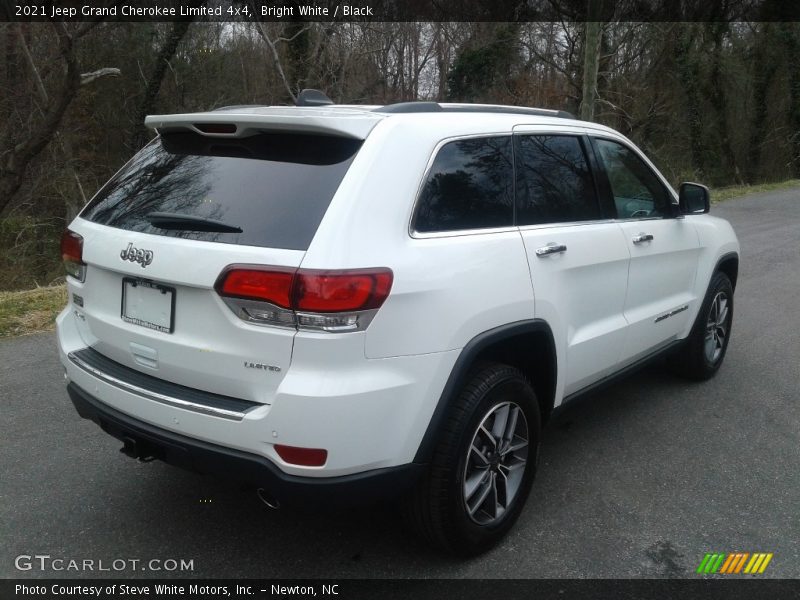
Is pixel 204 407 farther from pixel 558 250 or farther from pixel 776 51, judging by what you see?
pixel 776 51

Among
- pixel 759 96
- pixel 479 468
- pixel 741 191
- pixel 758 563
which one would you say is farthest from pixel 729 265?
pixel 759 96

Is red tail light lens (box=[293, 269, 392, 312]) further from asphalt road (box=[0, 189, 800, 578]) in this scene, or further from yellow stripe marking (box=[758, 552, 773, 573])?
yellow stripe marking (box=[758, 552, 773, 573])

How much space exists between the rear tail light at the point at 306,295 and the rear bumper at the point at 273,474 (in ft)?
1.65

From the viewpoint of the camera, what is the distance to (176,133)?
315 cm

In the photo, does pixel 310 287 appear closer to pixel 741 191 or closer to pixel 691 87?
pixel 741 191

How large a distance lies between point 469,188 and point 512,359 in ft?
2.62

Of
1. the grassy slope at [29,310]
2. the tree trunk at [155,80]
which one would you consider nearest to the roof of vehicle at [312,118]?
the grassy slope at [29,310]

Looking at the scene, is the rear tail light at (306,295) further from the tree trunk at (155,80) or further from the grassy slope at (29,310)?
the tree trunk at (155,80)

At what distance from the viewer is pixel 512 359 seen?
3.23m

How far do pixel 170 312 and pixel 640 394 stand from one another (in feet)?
11.2

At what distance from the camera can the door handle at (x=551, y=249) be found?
3.16 m

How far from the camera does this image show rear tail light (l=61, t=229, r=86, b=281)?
308cm

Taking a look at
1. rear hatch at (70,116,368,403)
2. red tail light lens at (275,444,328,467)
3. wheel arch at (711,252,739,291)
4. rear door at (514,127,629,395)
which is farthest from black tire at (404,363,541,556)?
wheel arch at (711,252,739,291)

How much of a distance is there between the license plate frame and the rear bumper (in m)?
0.39
